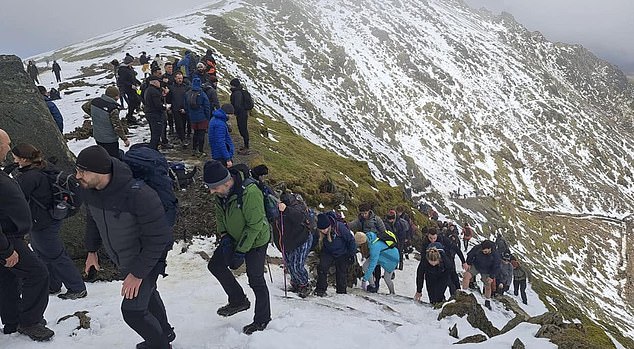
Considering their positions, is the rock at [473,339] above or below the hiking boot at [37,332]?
below

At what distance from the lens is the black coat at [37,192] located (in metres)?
5.96

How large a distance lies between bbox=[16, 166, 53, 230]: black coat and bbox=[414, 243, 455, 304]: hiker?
7.62 meters

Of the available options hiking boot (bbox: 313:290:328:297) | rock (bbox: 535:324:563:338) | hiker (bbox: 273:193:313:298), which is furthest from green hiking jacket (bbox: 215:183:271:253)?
rock (bbox: 535:324:563:338)

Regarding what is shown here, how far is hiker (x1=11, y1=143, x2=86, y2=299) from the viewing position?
5.96 m

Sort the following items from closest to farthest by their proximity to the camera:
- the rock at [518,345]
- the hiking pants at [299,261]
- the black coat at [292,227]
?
the rock at [518,345] → the black coat at [292,227] → the hiking pants at [299,261]

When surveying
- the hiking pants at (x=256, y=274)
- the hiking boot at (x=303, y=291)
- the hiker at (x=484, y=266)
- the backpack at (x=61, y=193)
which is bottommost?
the hiker at (x=484, y=266)

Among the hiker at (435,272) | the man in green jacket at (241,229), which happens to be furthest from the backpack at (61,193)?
the hiker at (435,272)

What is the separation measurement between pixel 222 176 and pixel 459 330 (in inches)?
194

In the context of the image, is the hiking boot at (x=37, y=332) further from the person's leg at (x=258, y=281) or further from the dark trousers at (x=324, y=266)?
the dark trousers at (x=324, y=266)

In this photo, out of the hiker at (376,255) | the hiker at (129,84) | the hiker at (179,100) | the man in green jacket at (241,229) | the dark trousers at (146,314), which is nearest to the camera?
the dark trousers at (146,314)

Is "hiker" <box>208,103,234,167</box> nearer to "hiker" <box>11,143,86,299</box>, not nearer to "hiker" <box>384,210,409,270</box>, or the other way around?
"hiker" <box>11,143,86,299</box>

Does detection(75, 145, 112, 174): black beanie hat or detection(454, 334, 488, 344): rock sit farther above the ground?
detection(75, 145, 112, 174): black beanie hat

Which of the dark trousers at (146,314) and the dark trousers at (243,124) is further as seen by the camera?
the dark trousers at (243,124)

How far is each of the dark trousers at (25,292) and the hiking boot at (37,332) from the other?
57 millimetres
